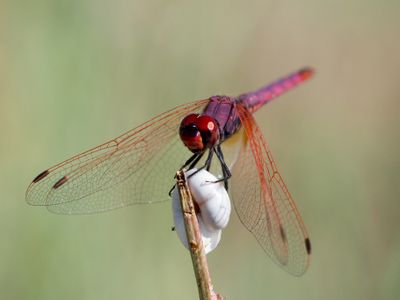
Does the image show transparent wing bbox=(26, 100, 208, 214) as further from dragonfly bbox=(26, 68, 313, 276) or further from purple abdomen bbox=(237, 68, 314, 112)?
purple abdomen bbox=(237, 68, 314, 112)

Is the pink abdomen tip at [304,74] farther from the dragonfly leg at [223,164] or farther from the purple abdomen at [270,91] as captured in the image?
the dragonfly leg at [223,164]

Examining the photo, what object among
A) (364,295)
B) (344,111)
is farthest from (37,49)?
(344,111)

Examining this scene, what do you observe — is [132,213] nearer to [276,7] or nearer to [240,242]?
[240,242]

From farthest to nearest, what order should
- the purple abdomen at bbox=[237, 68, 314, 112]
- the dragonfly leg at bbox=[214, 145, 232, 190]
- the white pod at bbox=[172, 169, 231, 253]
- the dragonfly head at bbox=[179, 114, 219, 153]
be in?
1. the purple abdomen at bbox=[237, 68, 314, 112]
2. the dragonfly leg at bbox=[214, 145, 232, 190]
3. the dragonfly head at bbox=[179, 114, 219, 153]
4. the white pod at bbox=[172, 169, 231, 253]

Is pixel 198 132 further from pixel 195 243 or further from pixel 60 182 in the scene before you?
pixel 195 243

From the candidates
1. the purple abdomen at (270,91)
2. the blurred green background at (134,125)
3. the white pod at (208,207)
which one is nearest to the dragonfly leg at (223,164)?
the purple abdomen at (270,91)

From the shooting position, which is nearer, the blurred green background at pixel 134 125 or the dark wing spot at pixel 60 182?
the dark wing spot at pixel 60 182

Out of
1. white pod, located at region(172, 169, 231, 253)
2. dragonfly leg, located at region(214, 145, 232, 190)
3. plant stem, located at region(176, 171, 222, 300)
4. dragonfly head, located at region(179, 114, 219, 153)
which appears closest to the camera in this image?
plant stem, located at region(176, 171, 222, 300)

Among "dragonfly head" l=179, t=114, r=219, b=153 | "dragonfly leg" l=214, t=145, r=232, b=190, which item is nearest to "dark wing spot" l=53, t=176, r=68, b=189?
"dragonfly head" l=179, t=114, r=219, b=153
